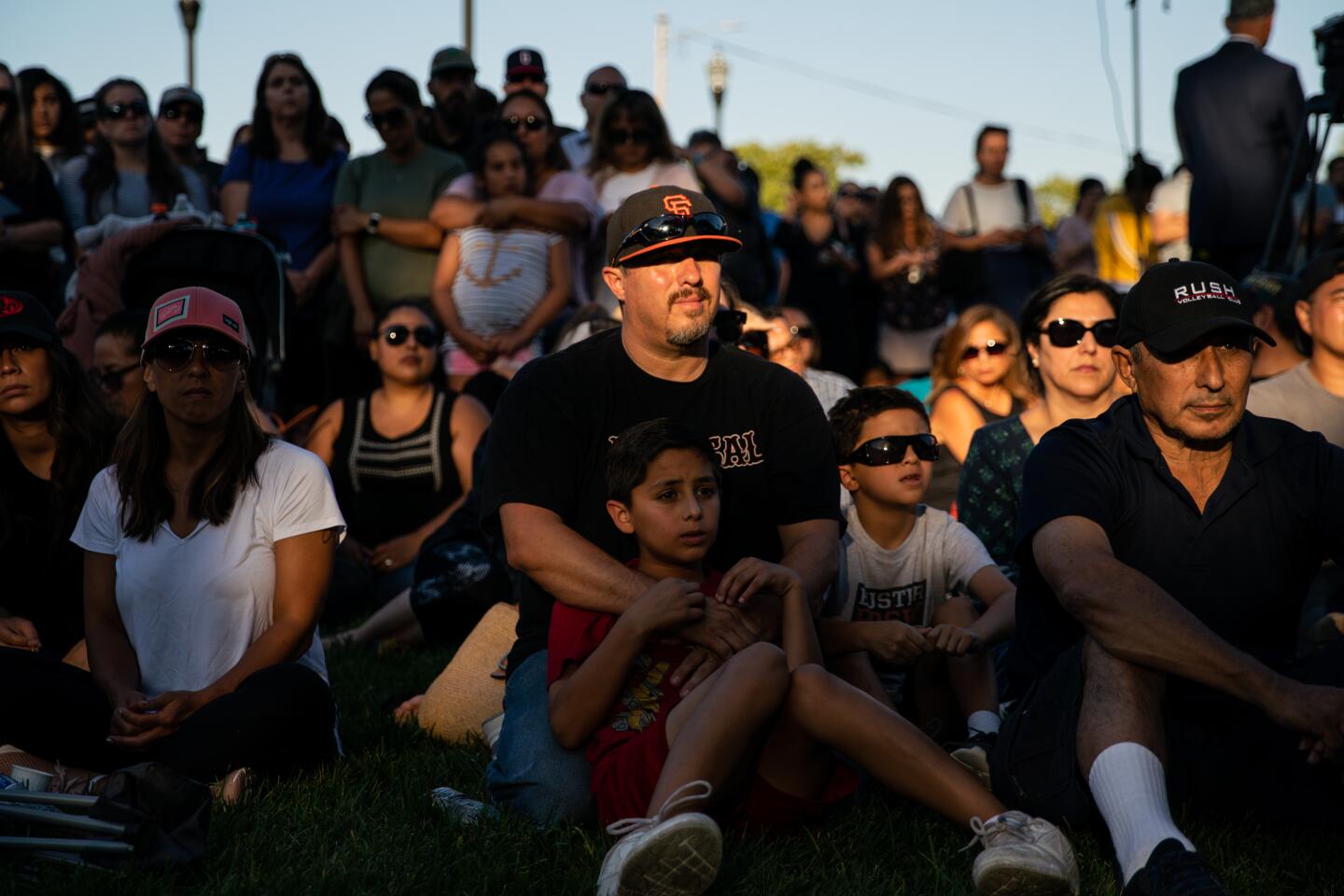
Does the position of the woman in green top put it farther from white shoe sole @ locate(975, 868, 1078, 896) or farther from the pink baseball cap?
the pink baseball cap

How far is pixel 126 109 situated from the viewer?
907 centimetres

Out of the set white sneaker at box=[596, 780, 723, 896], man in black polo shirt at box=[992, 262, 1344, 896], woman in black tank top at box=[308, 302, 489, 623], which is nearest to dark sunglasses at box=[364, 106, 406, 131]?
woman in black tank top at box=[308, 302, 489, 623]

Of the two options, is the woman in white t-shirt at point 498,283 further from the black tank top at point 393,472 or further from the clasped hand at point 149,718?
the clasped hand at point 149,718

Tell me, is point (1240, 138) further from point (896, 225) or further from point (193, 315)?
point (193, 315)

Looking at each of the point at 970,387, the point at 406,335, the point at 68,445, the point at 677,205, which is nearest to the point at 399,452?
the point at 406,335

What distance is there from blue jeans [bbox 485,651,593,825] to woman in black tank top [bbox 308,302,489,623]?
3498 mm

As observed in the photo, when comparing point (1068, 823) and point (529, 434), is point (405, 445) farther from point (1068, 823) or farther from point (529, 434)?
point (1068, 823)

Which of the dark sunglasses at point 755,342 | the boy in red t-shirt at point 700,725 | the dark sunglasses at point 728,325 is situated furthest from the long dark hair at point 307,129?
the boy in red t-shirt at point 700,725

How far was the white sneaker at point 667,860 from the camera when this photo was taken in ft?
11.7

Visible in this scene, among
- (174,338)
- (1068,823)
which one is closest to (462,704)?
(174,338)

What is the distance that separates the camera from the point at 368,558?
8117 millimetres

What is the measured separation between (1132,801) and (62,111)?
339 inches

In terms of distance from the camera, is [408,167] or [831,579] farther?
[408,167]

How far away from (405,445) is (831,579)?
12.9 ft
